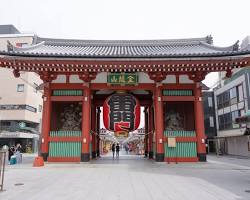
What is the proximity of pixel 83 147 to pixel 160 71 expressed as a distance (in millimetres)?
7603

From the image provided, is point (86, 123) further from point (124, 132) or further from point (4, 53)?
point (4, 53)

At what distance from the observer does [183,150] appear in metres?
17.1

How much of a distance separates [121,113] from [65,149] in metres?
4.62

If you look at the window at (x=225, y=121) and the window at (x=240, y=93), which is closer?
the window at (x=240, y=93)

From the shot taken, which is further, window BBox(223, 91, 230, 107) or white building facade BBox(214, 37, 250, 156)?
window BBox(223, 91, 230, 107)

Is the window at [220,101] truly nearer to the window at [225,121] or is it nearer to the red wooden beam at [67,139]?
the window at [225,121]

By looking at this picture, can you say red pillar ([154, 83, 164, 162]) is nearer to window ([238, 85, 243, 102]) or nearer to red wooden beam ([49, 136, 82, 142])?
red wooden beam ([49, 136, 82, 142])

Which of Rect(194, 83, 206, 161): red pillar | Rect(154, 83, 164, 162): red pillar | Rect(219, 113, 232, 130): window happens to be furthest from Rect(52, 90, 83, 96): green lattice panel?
Rect(219, 113, 232, 130): window

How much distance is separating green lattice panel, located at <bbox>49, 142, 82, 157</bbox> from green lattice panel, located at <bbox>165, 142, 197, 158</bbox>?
624 centimetres

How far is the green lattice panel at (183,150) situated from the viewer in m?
17.1

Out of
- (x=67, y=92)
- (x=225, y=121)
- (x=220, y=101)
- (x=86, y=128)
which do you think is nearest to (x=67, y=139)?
(x=86, y=128)

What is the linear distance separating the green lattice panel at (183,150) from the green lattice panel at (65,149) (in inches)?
246

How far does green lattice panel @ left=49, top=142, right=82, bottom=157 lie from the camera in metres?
17.0

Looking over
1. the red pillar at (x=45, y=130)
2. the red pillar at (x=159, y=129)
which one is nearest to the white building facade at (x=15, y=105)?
the red pillar at (x=45, y=130)
